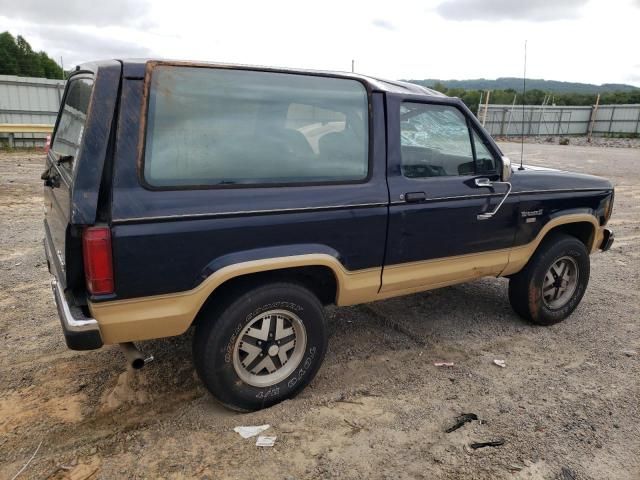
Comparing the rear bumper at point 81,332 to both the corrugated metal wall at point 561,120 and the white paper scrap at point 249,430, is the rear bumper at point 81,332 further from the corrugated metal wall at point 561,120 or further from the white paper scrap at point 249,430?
the corrugated metal wall at point 561,120

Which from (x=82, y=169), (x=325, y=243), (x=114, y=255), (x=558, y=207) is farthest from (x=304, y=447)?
(x=558, y=207)

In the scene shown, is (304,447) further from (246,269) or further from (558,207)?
(558,207)

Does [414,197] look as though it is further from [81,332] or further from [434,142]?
[81,332]

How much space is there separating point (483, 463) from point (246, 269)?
5.35 feet

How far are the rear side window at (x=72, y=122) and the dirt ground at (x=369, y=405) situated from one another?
1464mm

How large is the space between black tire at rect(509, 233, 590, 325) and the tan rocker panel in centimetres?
13

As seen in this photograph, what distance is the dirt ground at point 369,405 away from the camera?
101 inches

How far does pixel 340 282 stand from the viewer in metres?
3.04

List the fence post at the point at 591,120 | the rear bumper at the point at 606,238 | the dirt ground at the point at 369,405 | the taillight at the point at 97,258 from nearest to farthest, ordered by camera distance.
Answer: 1. the taillight at the point at 97,258
2. the dirt ground at the point at 369,405
3. the rear bumper at the point at 606,238
4. the fence post at the point at 591,120

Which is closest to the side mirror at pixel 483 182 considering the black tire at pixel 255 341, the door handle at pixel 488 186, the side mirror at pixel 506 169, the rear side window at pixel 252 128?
Result: the door handle at pixel 488 186

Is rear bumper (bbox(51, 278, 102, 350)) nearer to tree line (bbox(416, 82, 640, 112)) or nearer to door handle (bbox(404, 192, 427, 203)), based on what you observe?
door handle (bbox(404, 192, 427, 203))

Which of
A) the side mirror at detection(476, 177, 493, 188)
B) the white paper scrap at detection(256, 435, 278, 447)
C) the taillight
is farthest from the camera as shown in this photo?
the side mirror at detection(476, 177, 493, 188)

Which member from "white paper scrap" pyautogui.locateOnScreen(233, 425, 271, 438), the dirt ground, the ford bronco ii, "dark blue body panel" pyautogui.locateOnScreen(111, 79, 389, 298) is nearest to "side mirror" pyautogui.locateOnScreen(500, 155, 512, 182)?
the ford bronco ii

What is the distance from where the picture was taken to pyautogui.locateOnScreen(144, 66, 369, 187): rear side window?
248cm
